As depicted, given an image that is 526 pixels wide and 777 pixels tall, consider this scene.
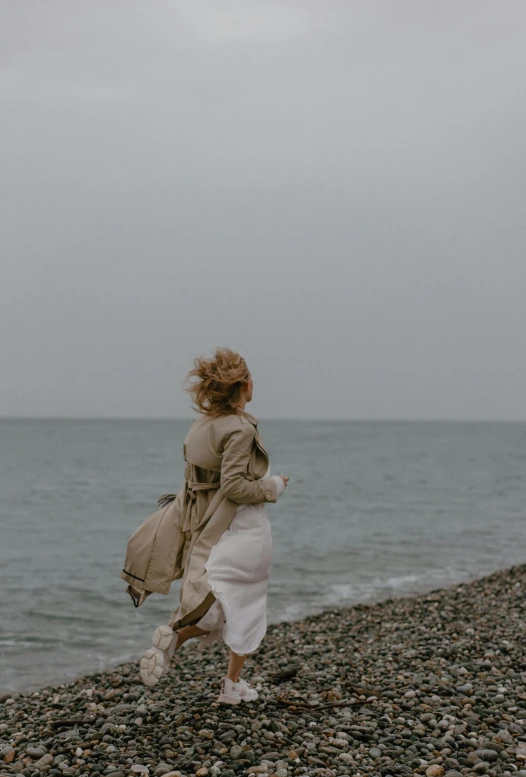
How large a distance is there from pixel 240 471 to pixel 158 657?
1.46 metres

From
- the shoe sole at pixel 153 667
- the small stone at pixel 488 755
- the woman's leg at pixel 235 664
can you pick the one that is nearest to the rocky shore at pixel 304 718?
the small stone at pixel 488 755

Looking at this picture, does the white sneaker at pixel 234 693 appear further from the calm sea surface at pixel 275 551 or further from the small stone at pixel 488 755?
the calm sea surface at pixel 275 551

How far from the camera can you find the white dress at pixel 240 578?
5.63 meters

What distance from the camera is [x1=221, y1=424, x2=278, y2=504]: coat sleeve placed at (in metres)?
5.56

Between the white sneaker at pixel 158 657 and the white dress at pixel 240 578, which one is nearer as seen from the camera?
the white sneaker at pixel 158 657

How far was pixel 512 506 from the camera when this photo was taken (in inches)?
1297

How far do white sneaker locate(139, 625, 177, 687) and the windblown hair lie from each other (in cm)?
168

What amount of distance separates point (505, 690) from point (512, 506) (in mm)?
27696

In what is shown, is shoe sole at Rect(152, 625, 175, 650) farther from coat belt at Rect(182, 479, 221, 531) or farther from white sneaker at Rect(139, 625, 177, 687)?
coat belt at Rect(182, 479, 221, 531)

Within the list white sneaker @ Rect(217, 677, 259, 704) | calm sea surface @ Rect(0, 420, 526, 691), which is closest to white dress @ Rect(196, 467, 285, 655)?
white sneaker @ Rect(217, 677, 259, 704)

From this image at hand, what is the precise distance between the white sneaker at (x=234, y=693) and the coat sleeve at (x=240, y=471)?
1.67 m

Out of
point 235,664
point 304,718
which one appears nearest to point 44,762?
point 235,664

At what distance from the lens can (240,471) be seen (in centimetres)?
558

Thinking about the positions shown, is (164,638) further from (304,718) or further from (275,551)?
(275,551)
